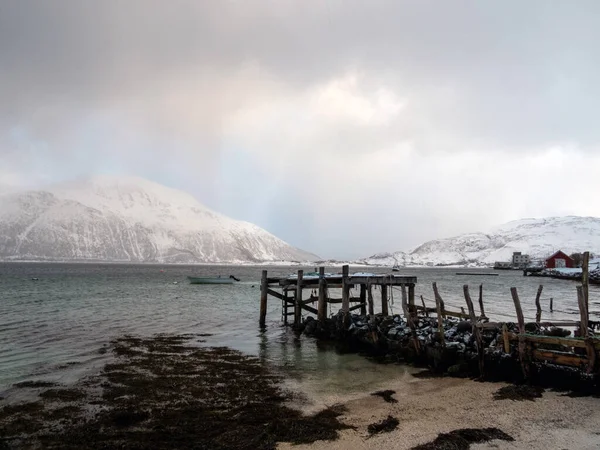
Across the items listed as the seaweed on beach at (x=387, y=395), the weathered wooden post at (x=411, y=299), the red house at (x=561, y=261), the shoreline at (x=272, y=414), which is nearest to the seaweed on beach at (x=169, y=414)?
the shoreline at (x=272, y=414)

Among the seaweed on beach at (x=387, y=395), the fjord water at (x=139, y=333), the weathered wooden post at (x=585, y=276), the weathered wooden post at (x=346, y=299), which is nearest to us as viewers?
the seaweed on beach at (x=387, y=395)

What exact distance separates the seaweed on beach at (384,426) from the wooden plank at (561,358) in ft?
19.1

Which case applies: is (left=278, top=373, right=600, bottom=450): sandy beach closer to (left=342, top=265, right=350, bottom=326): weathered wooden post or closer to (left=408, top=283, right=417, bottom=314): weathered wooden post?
(left=342, top=265, right=350, bottom=326): weathered wooden post

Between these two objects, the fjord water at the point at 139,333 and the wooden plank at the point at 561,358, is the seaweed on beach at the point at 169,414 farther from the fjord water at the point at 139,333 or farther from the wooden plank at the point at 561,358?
the wooden plank at the point at 561,358

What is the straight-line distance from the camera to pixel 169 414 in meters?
11.3

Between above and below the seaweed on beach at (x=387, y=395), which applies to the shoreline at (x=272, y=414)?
above

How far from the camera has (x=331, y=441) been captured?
9.61 meters

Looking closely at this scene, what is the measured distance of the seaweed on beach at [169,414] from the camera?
970 centimetres

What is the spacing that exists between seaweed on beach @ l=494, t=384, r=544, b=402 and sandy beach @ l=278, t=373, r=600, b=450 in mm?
170

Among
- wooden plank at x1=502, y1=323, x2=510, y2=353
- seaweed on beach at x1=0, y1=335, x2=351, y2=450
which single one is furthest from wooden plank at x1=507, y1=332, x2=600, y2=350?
seaweed on beach at x1=0, y1=335, x2=351, y2=450

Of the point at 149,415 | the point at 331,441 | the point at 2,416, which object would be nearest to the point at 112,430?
the point at 149,415

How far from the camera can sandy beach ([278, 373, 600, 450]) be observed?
938 centimetres

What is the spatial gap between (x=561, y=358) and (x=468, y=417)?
4.27 meters

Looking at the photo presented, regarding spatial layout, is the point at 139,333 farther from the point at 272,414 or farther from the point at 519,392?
the point at 519,392
